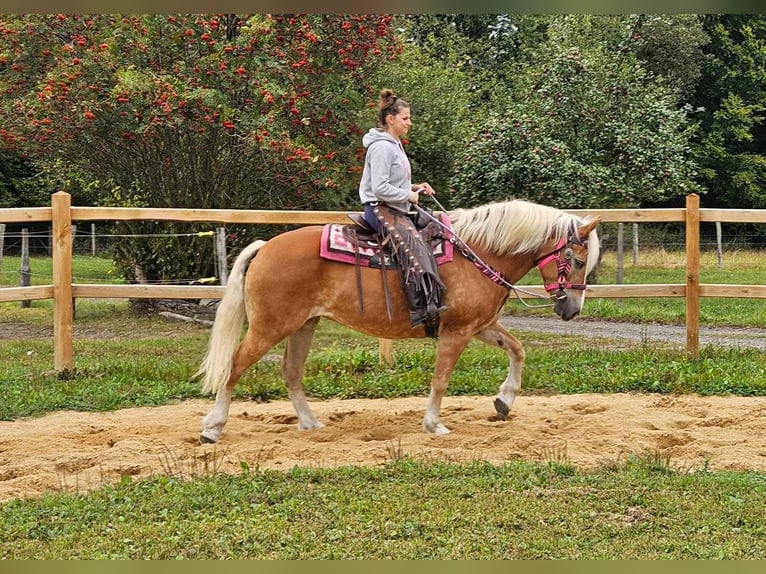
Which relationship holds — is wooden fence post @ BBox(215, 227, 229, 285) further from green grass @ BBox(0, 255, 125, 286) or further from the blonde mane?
the blonde mane

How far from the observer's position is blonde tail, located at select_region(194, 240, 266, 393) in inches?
268

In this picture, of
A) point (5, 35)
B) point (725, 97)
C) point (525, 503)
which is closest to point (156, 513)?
point (525, 503)

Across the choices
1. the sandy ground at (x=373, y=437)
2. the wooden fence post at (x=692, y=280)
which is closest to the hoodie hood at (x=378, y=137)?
the sandy ground at (x=373, y=437)

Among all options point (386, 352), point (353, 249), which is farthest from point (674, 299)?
point (353, 249)

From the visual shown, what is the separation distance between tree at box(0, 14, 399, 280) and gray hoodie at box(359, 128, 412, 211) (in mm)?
5591

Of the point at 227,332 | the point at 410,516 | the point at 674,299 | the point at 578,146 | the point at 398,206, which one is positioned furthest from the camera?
the point at 578,146

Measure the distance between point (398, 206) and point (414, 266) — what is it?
49cm

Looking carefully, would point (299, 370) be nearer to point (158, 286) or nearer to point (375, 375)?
point (375, 375)

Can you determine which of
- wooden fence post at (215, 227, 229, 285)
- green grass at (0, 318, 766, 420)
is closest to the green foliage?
wooden fence post at (215, 227, 229, 285)

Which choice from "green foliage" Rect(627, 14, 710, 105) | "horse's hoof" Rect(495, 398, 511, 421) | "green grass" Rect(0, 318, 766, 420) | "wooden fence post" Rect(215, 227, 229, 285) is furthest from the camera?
"green foliage" Rect(627, 14, 710, 105)

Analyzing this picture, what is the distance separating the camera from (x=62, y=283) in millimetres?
9047

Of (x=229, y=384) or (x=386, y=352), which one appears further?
(x=386, y=352)

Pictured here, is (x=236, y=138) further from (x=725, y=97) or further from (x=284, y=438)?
(x=725, y=97)

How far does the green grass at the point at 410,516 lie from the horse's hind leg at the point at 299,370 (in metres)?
1.53
